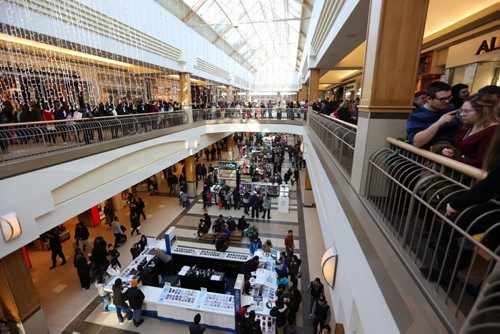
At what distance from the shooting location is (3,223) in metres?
5.33

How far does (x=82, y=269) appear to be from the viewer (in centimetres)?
794

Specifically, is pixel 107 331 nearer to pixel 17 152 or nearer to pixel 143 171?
pixel 17 152

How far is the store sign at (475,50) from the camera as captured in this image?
5323 millimetres

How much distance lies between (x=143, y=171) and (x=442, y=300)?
1075 cm

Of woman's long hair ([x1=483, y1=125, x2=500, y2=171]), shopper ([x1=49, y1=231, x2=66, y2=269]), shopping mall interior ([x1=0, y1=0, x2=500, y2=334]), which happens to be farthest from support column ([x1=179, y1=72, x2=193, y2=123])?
woman's long hair ([x1=483, y1=125, x2=500, y2=171])

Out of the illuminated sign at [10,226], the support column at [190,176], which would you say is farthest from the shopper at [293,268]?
the support column at [190,176]

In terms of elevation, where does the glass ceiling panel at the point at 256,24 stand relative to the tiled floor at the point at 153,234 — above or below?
above

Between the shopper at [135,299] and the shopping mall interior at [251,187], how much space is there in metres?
0.05

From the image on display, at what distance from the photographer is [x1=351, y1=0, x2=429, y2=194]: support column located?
3.05 metres

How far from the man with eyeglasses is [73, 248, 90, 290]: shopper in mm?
9215

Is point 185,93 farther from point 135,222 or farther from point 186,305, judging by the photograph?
point 186,305

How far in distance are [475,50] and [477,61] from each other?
26 cm

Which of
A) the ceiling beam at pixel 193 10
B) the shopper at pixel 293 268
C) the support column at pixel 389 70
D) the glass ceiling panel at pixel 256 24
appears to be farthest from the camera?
the glass ceiling panel at pixel 256 24

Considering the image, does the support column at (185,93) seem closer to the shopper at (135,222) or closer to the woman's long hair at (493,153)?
the shopper at (135,222)
